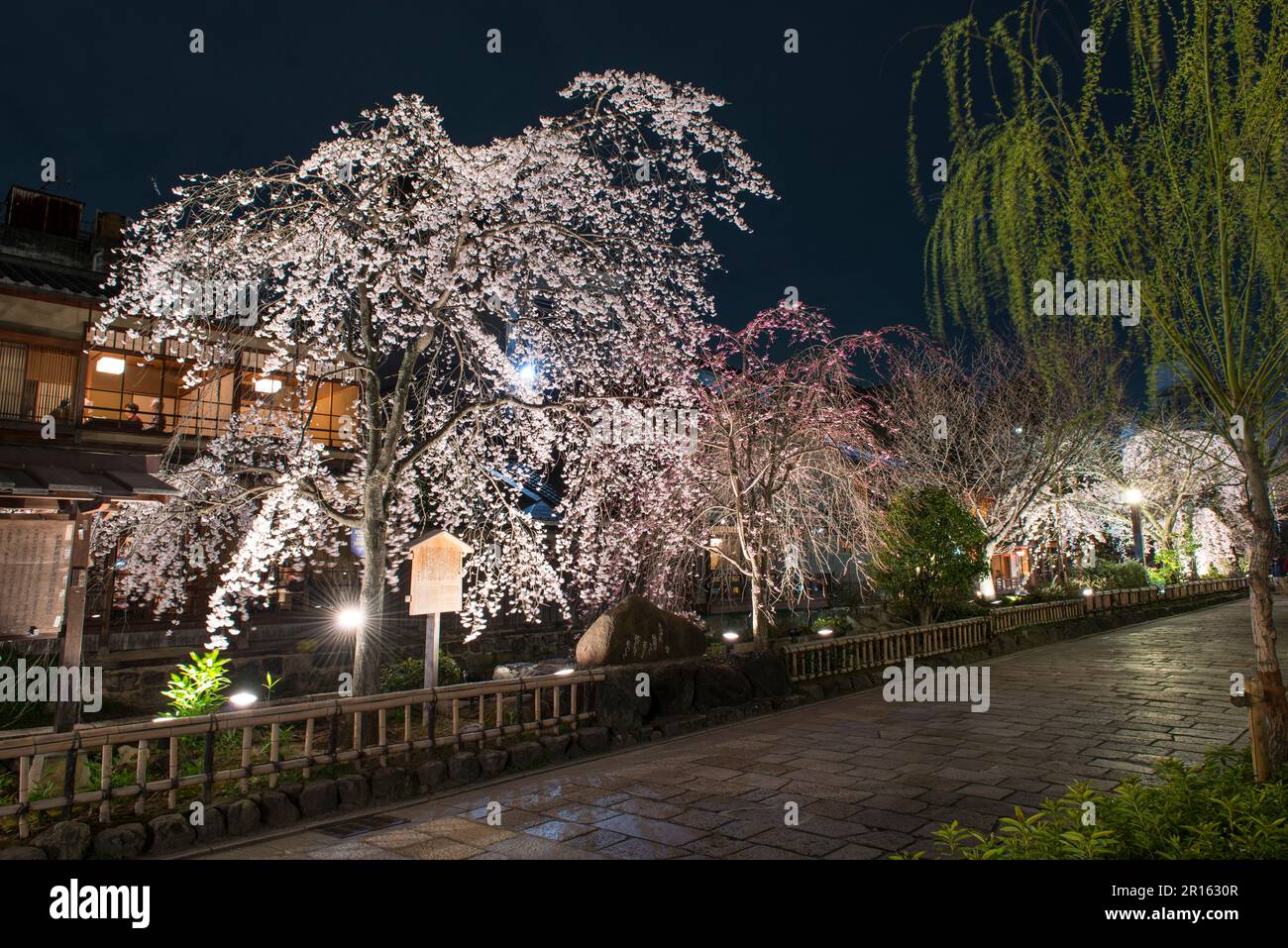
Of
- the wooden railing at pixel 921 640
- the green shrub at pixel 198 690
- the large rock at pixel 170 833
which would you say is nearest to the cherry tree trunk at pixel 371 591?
the green shrub at pixel 198 690

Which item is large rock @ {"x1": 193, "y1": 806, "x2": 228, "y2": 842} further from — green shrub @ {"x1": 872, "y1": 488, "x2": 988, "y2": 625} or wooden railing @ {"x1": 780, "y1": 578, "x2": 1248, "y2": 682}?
green shrub @ {"x1": 872, "y1": 488, "x2": 988, "y2": 625}

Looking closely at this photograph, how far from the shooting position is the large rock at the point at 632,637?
1005cm

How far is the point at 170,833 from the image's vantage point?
Result: 592 centimetres

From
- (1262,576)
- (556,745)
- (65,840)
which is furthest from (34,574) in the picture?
(1262,576)

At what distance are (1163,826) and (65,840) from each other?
7424 mm

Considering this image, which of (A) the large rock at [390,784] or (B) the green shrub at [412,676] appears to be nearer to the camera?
(A) the large rock at [390,784]

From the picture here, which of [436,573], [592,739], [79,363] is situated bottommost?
[592,739]

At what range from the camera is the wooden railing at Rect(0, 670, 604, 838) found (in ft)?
19.0

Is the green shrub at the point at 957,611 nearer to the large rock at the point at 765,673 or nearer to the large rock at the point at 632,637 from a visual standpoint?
the large rock at the point at 765,673

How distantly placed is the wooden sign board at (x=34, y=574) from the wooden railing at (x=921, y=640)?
9796mm

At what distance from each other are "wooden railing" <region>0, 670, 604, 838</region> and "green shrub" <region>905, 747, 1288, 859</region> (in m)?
4.92

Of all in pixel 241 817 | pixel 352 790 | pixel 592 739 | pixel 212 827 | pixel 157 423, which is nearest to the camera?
pixel 212 827

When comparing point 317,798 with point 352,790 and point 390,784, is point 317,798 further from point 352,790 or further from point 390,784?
point 390,784
